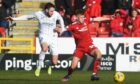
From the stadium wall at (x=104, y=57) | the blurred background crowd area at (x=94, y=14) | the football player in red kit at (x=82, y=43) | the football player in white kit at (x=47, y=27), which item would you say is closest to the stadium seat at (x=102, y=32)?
the blurred background crowd area at (x=94, y=14)

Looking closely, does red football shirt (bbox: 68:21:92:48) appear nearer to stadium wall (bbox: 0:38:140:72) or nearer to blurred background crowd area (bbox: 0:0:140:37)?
stadium wall (bbox: 0:38:140:72)

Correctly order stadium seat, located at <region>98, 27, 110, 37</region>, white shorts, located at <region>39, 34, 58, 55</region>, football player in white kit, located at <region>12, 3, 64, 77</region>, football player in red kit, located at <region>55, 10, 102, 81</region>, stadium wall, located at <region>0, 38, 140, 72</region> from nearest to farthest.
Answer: football player in red kit, located at <region>55, 10, 102, 81</region> → football player in white kit, located at <region>12, 3, 64, 77</region> → white shorts, located at <region>39, 34, 58, 55</region> → stadium wall, located at <region>0, 38, 140, 72</region> → stadium seat, located at <region>98, 27, 110, 37</region>

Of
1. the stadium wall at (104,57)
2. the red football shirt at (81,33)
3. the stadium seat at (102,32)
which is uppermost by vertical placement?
the red football shirt at (81,33)

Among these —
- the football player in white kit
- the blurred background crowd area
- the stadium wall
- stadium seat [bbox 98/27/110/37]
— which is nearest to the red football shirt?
the football player in white kit

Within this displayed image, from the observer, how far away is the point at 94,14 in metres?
26.2

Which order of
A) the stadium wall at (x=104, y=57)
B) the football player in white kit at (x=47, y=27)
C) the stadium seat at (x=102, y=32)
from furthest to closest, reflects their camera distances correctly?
the stadium seat at (x=102, y=32), the stadium wall at (x=104, y=57), the football player in white kit at (x=47, y=27)

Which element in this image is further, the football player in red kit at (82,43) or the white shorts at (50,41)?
the white shorts at (50,41)

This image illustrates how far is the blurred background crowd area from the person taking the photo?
25.4 meters

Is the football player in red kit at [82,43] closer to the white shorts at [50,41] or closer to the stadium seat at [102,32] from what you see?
the white shorts at [50,41]

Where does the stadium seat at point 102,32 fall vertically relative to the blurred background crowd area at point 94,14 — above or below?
below

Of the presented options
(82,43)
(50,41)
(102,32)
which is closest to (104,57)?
(102,32)

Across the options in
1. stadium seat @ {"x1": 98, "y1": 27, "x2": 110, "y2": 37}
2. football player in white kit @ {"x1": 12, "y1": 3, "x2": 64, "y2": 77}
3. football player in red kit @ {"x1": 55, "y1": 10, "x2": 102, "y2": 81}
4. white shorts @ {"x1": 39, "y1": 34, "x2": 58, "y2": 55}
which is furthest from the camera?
stadium seat @ {"x1": 98, "y1": 27, "x2": 110, "y2": 37}

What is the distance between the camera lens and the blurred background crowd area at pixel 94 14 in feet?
83.5

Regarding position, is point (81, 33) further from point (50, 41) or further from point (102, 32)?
point (102, 32)
